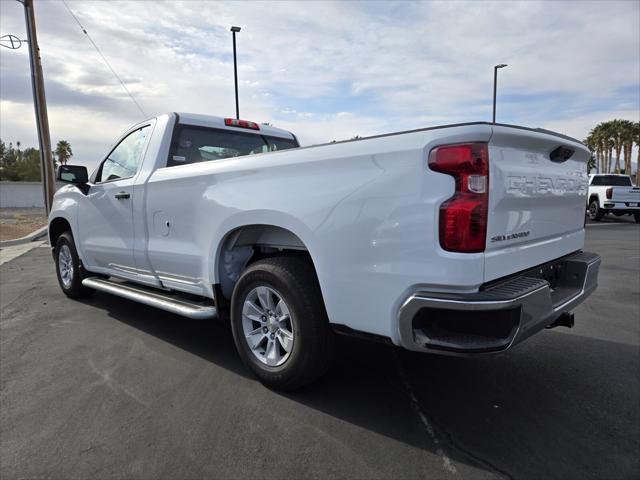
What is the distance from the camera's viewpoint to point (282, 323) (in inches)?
120

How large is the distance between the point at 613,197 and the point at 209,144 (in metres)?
18.5

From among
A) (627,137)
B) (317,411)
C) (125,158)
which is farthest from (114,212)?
(627,137)

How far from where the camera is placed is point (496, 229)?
232cm

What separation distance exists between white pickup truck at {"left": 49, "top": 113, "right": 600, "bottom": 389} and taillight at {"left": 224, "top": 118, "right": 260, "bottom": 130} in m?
0.41

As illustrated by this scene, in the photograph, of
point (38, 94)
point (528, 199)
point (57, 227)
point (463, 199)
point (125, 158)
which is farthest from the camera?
point (38, 94)

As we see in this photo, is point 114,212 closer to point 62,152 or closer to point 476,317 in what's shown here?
point 476,317

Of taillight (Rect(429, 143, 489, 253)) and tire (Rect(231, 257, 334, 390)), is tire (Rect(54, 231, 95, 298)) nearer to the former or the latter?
tire (Rect(231, 257, 334, 390))

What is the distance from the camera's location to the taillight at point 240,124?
4.65 meters

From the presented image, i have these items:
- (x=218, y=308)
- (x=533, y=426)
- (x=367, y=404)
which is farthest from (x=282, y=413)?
(x=533, y=426)

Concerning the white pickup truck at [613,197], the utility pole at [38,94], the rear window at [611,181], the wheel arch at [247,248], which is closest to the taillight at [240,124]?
the wheel arch at [247,248]

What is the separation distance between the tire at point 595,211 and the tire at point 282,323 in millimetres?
19489

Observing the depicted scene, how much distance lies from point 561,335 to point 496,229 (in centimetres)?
261

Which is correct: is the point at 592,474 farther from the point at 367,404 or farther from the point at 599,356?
the point at 599,356

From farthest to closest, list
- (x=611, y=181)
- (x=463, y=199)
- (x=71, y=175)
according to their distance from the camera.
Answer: (x=611, y=181), (x=71, y=175), (x=463, y=199)
